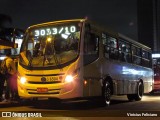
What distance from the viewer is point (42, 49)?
15062mm

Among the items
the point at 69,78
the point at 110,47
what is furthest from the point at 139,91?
the point at 69,78

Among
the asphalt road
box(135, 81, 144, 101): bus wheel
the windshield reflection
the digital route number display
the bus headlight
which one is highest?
the digital route number display

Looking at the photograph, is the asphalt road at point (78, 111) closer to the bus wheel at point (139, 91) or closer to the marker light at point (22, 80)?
the marker light at point (22, 80)

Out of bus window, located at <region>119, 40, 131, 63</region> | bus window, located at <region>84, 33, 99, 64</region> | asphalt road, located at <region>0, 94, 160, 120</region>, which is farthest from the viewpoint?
bus window, located at <region>119, 40, 131, 63</region>

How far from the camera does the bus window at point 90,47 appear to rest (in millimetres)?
14711

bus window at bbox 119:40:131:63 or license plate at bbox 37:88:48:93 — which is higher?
bus window at bbox 119:40:131:63

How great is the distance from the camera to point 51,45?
1495 centimetres

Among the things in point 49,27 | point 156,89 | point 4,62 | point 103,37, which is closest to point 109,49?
point 103,37

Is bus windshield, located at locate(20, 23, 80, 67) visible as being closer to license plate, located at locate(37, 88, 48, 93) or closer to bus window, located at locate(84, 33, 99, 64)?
bus window, located at locate(84, 33, 99, 64)

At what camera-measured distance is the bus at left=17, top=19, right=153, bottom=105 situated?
1420 centimetres

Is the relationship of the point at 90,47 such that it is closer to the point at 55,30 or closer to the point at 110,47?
the point at 55,30

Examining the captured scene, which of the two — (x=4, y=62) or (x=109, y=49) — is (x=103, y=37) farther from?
(x=4, y=62)

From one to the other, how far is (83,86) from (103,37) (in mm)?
2784

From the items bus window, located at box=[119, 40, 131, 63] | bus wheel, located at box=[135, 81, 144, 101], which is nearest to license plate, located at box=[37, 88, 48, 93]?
bus window, located at box=[119, 40, 131, 63]
